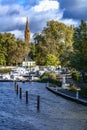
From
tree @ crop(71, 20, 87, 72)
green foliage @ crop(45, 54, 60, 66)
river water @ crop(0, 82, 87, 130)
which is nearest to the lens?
river water @ crop(0, 82, 87, 130)

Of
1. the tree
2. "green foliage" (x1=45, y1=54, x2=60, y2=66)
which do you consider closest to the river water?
the tree

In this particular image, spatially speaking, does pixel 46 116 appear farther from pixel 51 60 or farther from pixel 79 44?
pixel 51 60

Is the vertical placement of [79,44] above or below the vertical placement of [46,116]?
above

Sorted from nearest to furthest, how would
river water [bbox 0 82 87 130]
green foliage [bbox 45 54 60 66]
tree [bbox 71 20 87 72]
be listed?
river water [bbox 0 82 87 130] < tree [bbox 71 20 87 72] < green foliage [bbox 45 54 60 66]

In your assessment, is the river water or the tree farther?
the tree

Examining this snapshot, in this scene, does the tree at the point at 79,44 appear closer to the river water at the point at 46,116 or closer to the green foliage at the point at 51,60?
the river water at the point at 46,116

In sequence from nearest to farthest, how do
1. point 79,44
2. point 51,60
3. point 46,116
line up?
point 46,116 → point 79,44 → point 51,60

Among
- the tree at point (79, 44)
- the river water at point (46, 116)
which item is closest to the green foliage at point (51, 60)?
the tree at point (79, 44)

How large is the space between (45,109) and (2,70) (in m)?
124

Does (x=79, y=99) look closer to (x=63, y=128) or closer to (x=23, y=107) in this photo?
(x=23, y=107)

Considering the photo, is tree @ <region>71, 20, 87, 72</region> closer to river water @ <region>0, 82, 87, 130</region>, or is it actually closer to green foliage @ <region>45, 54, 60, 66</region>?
river water @ <region>0, 82, 87, 130</region>

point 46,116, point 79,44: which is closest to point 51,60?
point 79,44

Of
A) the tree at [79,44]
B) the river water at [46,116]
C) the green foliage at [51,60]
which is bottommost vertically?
the river water at [46,116]

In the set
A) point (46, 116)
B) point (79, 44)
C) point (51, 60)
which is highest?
point (79, 44)
